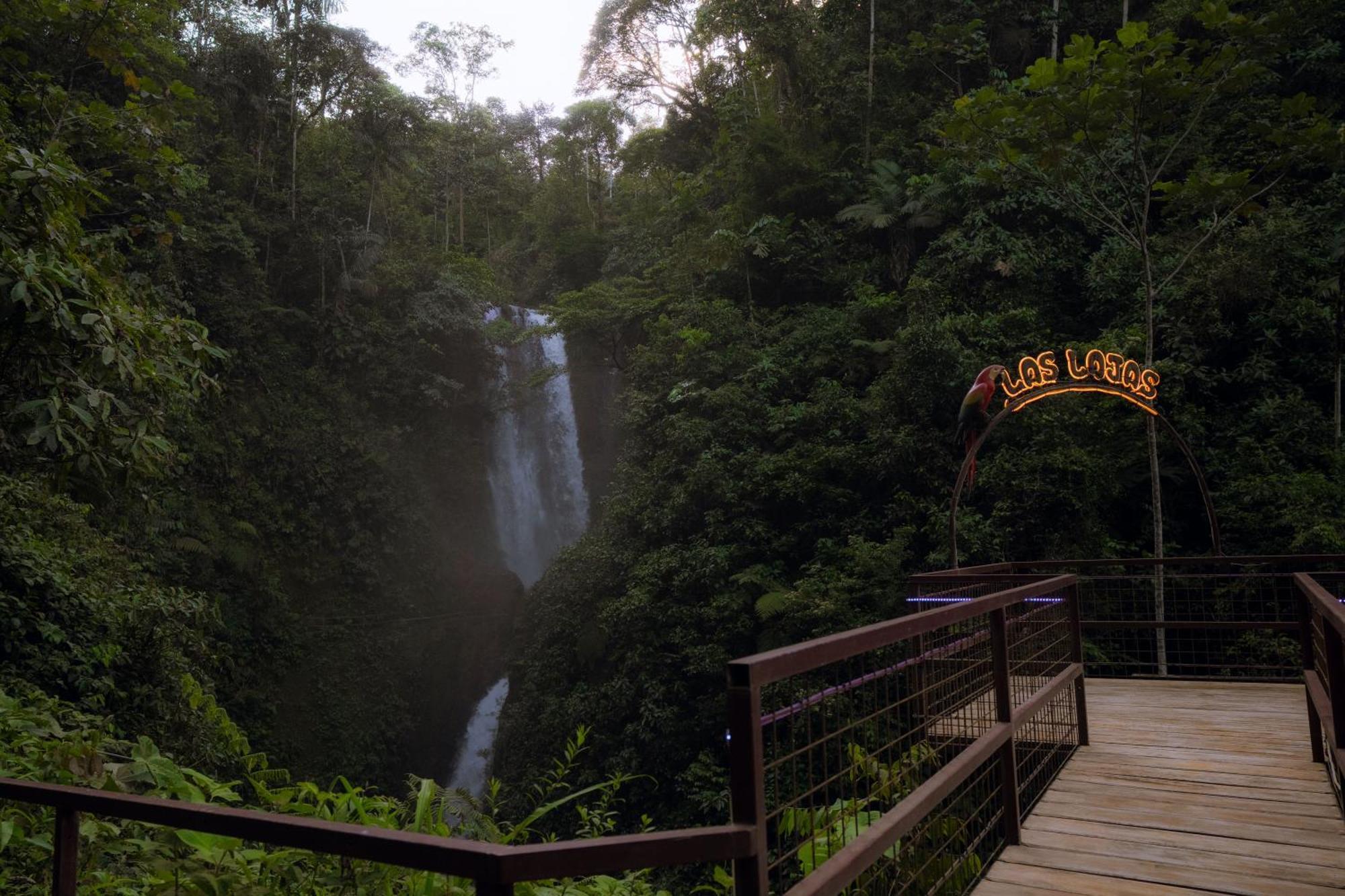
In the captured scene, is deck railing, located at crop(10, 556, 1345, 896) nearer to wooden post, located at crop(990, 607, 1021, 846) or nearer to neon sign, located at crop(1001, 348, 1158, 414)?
wooden post, located at crop(990, 607, 1021, 846)

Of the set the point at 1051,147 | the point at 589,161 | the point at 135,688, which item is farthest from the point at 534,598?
the point at 589,161

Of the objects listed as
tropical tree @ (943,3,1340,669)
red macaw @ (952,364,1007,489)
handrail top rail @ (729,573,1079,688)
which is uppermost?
tropical tree @ (943,3,1340,669)

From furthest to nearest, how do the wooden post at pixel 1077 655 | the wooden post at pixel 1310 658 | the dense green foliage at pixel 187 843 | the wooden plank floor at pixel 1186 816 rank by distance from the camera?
the wooden post at pixel 1077 655
the wooden post at pixel 1310 658
the wooden plank floor at pixel 1186 816
the dense green foliage at pixel 187 843

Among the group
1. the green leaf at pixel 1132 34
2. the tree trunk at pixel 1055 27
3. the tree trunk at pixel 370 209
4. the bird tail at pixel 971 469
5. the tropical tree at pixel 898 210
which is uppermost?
the tree trunk at pixel 1055 27

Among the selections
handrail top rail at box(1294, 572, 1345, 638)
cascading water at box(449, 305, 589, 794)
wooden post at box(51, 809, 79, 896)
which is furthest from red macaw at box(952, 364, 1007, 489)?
cascading water at box(449, 305, 589, 794)

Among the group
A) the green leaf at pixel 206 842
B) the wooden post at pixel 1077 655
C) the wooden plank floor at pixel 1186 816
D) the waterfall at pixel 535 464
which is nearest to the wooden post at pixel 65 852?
the green leaf at pixel 206 842

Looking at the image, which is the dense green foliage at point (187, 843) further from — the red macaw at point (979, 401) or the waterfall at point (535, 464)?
the waterfall at point (535, 464)

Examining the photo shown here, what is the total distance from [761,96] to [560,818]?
19.0 m

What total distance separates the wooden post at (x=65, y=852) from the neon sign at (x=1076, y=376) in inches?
316

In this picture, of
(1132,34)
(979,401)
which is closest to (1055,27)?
(1132,34)

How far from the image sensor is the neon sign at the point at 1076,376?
8.38 metres

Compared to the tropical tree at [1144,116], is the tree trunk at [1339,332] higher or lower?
lower

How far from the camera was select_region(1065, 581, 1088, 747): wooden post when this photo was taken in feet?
16.2

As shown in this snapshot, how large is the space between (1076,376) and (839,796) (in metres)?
6.87
